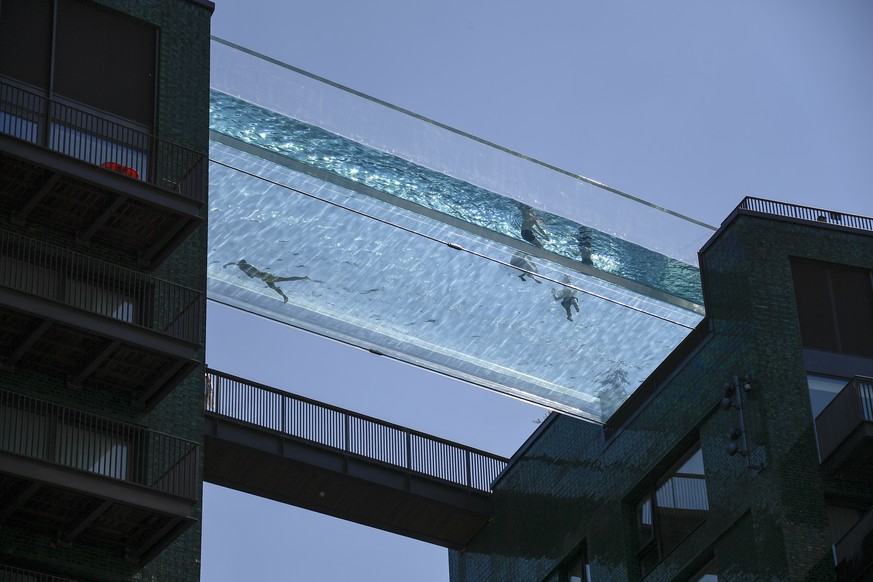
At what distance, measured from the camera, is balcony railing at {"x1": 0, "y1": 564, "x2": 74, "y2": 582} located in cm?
3284

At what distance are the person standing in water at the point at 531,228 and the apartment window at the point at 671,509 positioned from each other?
6987 millimetres

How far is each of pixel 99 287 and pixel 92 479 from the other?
16.8 ft

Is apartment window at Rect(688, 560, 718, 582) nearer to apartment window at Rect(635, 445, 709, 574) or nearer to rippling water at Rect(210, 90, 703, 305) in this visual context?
apartment window at Rect(635, 445, 709, 574)

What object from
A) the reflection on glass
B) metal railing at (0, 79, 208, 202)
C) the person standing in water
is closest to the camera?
metal railing at (0, 79, 208, 202)

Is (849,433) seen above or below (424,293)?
below

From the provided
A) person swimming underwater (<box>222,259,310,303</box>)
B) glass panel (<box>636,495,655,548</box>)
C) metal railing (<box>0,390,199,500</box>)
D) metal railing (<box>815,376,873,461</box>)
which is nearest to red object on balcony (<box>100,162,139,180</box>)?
metal railing (<box>0,390,199,500</box>)

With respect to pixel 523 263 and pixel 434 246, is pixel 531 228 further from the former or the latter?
pixel 434 246

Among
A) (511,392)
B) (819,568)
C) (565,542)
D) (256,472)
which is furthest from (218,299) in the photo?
(819,568)

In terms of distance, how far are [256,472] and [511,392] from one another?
785 cm

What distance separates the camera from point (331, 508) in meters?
52.3

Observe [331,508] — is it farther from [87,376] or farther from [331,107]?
[87,376]

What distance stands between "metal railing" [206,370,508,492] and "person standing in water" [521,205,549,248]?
9.09 metres

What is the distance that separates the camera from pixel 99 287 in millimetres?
37562

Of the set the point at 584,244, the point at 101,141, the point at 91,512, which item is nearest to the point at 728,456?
the point at 584,244
